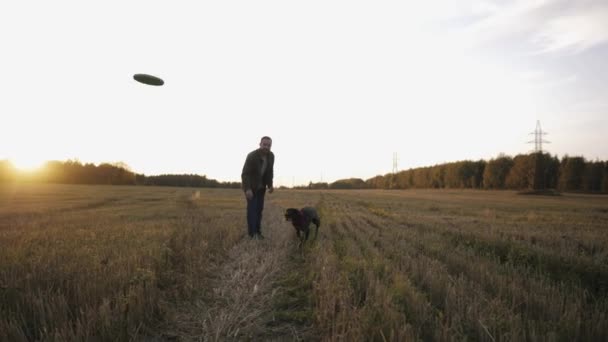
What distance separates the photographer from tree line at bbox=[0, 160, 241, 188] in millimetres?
72819

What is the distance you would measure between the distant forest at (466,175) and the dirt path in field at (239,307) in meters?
71.0

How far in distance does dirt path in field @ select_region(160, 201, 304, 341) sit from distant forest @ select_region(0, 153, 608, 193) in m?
71.0

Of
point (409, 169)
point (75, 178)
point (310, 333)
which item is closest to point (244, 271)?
point (310, 333)

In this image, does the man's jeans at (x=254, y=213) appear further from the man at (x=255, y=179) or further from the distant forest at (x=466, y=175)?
the distant forest at (x=466, y=175)

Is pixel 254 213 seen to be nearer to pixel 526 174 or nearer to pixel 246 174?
pixel 246 174

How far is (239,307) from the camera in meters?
3.33

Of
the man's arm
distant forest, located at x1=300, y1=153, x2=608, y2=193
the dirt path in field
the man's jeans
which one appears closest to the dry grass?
the dirt path in field

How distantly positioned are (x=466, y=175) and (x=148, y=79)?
90.6 meters

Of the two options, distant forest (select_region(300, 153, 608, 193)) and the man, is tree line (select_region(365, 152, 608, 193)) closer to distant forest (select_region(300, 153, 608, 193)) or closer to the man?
distant forest (select_region(300, 153, 608, 193))

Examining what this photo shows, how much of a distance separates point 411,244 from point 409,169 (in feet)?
399

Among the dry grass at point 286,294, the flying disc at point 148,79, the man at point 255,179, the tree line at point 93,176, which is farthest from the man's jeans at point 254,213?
the tree line at point 93,176

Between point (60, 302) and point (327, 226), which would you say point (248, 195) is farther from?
point (60, 302)

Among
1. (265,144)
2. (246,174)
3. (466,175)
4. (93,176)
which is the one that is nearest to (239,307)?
(246,174)

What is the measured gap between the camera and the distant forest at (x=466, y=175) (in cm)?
6131
